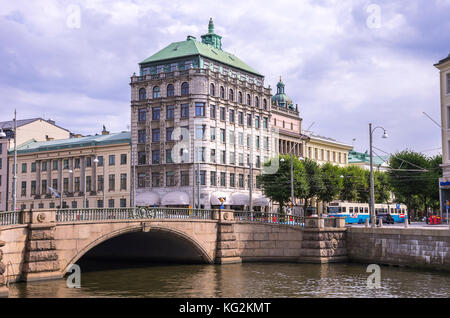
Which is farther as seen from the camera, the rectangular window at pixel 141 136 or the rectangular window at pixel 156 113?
the rectangular window at pixel 141 136

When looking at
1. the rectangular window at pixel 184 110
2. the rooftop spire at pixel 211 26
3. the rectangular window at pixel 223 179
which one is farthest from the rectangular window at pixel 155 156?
the rooftop spire at pixel 211 26

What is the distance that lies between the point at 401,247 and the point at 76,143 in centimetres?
5922

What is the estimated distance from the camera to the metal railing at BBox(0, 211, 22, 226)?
3634 cm

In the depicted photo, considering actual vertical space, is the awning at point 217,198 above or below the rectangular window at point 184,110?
below

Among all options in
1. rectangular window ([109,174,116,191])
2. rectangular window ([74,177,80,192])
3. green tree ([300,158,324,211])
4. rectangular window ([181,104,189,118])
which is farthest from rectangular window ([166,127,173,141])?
green tree ([300,158,324,211])

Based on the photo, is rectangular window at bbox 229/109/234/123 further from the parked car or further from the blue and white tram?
the parked car

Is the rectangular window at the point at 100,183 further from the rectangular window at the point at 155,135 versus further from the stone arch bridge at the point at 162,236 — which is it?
the stone arch bridge at the point at 162,236

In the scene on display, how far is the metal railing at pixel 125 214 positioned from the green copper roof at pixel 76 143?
4090cm

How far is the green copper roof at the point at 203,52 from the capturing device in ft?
281

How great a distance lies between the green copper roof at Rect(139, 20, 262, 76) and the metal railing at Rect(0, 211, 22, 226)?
4968 centimetres

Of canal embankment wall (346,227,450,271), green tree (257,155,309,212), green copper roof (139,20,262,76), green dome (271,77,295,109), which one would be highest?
green copper roof (139,20,262,76)

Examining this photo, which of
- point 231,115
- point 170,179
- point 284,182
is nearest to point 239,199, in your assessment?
point 284,182

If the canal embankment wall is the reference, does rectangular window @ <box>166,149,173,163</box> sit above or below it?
above
